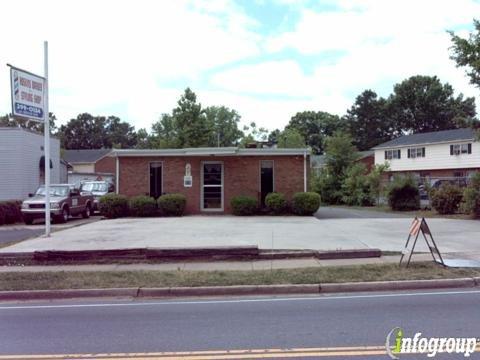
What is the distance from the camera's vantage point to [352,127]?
277 ft

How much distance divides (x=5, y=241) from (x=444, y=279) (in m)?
13.2

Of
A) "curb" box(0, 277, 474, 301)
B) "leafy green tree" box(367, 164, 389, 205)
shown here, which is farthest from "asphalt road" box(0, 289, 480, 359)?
"leafy green tree" box(367, 164, 389, 205)

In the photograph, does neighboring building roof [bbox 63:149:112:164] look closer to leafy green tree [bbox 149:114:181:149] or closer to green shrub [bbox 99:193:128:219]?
leafy green tree [bbox 149:114:181:149]

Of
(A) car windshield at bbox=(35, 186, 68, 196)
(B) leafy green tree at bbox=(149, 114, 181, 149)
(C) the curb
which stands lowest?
(C) the curb

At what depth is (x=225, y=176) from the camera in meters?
25.9

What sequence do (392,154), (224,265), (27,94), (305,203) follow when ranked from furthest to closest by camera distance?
(392,154) → (305,203) → (27,94) → (224,265)

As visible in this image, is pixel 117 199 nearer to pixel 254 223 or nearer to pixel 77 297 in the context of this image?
pixel 254 223

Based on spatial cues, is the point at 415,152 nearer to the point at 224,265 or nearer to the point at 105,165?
the point at 105,165

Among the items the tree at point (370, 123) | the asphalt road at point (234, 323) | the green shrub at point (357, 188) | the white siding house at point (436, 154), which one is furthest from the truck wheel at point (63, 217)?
the tree at point (370, 123)

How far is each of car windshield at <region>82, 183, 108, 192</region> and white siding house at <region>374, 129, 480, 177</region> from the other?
29947mm

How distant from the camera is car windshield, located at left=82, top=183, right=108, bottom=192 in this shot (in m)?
31.3

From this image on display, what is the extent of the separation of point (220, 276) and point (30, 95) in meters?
8.84

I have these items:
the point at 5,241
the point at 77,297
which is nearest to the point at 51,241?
the point at 5,241

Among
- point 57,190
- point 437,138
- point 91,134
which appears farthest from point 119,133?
point 57,190
